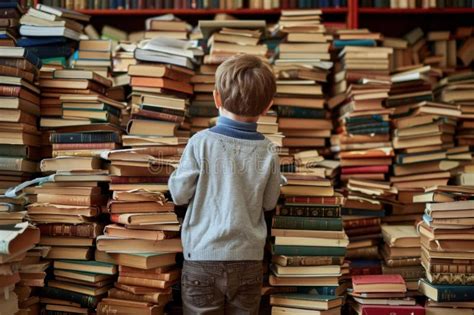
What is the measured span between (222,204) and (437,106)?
5.21 ft

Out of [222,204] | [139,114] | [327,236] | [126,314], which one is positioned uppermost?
[139,114]

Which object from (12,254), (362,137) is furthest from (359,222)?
(12,254)

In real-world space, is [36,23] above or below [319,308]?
above

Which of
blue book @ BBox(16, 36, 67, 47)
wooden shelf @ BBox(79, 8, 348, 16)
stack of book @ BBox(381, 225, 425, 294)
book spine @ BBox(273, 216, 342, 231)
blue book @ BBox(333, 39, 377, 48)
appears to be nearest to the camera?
book spine @ BBox(273, 216, 342, 231)

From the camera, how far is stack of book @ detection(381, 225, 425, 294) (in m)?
2.52

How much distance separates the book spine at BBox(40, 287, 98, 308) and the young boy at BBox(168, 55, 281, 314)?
480mm

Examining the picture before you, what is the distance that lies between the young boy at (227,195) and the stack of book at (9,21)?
1.26 meters

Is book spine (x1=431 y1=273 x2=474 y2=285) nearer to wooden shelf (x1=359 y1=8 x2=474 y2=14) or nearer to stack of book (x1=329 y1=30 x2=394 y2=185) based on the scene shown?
stack of book (x1=329 y1=30 x2=394 y2=185)

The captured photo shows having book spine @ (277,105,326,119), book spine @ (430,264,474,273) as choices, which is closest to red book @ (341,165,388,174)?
book spine @ (277,105,326,119)

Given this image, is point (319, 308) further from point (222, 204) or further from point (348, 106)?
point (348, 106)

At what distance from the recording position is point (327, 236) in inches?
88.1

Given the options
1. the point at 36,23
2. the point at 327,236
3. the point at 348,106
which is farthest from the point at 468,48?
the point at 36,23

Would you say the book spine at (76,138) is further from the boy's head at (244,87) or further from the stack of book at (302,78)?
the stack of book at (302,78)

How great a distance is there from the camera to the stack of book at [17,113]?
2395mm
